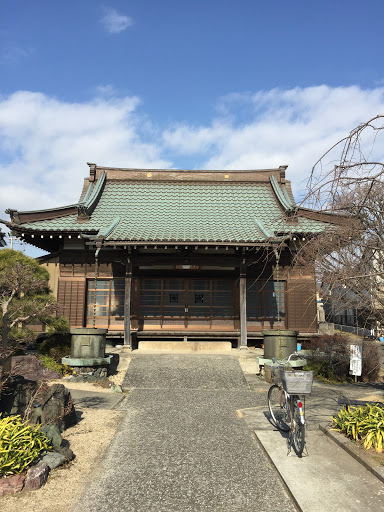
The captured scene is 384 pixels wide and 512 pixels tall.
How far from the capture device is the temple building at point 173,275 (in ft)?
40.9

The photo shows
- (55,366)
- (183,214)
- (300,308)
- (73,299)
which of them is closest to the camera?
(55,366)

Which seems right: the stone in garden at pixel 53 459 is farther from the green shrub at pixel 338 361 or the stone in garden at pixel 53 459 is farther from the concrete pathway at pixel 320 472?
the green shrub at pixel 338 361

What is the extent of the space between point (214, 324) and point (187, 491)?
9638 mm

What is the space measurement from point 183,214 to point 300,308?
6047 mm

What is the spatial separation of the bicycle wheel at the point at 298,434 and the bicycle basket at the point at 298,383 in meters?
0.21

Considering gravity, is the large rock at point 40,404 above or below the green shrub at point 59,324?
below

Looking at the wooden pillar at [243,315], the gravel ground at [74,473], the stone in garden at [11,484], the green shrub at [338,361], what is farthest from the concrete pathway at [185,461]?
the wooden pillar at [243,315]

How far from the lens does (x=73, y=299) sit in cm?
1320

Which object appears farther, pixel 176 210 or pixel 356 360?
pixel 176 210

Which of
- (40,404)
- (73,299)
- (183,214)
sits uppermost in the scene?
(183,214)

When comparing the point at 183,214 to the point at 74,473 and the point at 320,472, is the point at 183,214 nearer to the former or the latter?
the point at 74,473

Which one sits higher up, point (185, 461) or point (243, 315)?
point (243, 315)

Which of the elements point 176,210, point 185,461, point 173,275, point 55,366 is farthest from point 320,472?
point 176,210

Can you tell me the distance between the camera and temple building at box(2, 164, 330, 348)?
1248 centimetres
